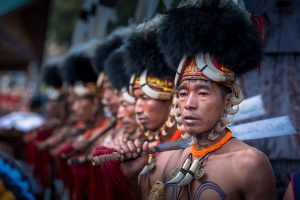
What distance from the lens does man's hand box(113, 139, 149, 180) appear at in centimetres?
349

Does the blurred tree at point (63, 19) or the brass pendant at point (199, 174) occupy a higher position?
the blurred tree at point (63, 19)

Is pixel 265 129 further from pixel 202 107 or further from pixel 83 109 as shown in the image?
pixel 83 109

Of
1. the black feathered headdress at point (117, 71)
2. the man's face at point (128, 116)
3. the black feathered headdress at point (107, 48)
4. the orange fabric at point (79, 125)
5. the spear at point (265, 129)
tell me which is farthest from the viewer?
the orange fabric at point (79, 125)

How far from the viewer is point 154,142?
449 cm

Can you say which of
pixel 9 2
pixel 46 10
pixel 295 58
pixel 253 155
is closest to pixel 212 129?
pixel 253 155

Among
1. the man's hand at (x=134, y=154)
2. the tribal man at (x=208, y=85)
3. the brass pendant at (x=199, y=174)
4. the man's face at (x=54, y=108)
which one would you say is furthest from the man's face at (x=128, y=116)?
the man's face at (x=54, y=108)

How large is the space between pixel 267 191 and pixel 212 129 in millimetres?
589

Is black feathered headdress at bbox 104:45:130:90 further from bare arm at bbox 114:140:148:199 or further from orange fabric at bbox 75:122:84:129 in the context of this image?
orange fabric at bbox 75:122:84:129

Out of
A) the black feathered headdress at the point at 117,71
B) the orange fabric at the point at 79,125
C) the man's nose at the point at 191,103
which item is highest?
the black feathered headdress at the point at 117,71

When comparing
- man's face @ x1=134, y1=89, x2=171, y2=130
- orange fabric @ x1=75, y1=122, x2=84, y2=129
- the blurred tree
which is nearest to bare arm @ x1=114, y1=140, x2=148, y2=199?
man's face @ x1=134, y1=89, x2=171, y2=130

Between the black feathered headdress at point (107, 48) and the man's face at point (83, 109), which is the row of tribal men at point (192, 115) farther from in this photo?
the man's face at point (83, 109)

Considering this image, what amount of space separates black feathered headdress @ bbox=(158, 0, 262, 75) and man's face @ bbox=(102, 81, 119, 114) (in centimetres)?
286

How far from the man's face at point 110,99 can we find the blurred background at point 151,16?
96 centimetres

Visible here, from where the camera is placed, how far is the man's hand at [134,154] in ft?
11.4
